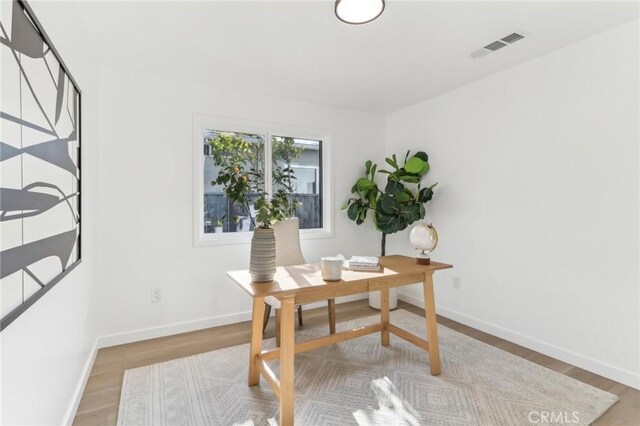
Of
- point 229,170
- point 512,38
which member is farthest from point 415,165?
point 229,170

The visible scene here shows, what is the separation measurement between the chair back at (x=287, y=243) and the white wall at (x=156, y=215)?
0.47 meters

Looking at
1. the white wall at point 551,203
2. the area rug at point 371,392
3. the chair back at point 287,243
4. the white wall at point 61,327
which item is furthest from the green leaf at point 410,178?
the white wall at point 61,327

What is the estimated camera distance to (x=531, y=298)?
Answer: 273 centimetres

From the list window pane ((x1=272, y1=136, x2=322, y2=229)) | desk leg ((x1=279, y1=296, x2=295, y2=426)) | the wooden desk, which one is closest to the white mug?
the wooden desk

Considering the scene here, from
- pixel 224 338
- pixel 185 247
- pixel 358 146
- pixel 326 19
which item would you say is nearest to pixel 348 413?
pixel 224 338

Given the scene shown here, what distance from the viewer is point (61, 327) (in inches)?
63.8

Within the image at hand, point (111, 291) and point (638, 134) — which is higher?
point (638, 134)

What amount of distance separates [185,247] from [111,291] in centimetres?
70

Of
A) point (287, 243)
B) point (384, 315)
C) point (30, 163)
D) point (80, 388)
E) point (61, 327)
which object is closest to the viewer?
point (30, 163)

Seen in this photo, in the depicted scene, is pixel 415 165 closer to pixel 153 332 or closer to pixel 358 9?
pixel 358 9

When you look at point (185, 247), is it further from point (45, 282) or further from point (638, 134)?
point (638, 134)

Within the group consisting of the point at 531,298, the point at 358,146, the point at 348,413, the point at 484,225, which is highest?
the point at 358,146

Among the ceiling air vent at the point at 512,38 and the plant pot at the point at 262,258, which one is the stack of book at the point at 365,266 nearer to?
the plant pot at the point at 262,258

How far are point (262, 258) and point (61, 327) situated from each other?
105 centimetres
